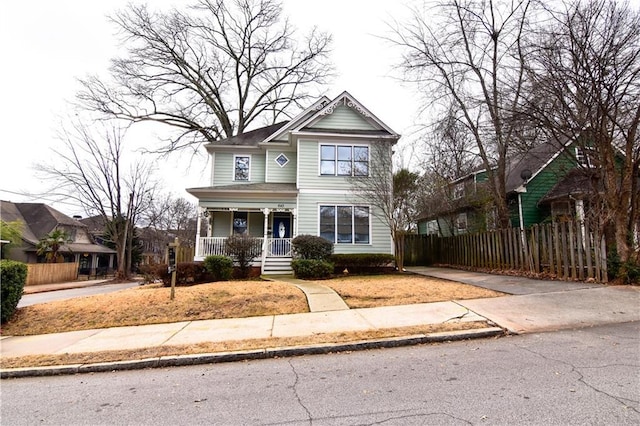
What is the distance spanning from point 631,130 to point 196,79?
27322mm

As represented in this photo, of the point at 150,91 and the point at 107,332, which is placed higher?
the point at 150,91

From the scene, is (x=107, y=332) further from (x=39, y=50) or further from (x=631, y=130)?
(x=631, y=130)

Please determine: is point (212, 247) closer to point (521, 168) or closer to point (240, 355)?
point (240, 355)

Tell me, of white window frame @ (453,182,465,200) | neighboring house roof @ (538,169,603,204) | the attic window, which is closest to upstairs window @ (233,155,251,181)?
the attic window

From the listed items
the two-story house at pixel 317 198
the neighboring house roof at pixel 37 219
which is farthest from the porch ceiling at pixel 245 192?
the neighboring house roof at pixel 37 219

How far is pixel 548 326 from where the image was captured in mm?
5941

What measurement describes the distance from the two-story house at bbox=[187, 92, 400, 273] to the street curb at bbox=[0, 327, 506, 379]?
969 centimetres

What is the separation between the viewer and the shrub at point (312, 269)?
12.9m

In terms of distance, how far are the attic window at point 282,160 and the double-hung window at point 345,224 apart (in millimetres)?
3561

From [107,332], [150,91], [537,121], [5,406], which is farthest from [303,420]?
[150,91]

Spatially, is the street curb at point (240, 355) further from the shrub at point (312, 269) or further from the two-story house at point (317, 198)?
the two-story house at point (317, 198)

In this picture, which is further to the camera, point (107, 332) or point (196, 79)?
point (196, 79)

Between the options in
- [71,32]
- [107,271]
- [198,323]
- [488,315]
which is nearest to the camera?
[488,315]

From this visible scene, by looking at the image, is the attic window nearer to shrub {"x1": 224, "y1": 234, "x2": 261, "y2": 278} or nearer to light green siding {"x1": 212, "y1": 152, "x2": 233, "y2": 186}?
light green siding {"x1": 212, "y1": 152, "x2": 233, "y2": 186}
